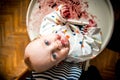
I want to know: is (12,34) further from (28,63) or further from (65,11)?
(28,63)

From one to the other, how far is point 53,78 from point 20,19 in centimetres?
66

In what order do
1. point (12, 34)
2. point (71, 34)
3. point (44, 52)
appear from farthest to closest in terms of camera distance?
point (12, 34) < point (71, 34) < point (44, 52)

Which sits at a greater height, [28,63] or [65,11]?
[65,11]

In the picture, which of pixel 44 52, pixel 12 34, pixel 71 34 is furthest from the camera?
pixel 12 34

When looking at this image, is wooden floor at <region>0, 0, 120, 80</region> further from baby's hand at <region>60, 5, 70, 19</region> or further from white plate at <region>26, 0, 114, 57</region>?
baby's hand at <region>60, 5, 70, 19</region>

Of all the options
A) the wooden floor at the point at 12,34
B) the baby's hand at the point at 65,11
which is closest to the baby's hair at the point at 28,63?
the baby's hand at the point at 65,11

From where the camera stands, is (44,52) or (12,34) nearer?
(44,52)

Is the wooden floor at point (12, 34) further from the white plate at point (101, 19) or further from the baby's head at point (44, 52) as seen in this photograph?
the baby's head at point (44, 52)

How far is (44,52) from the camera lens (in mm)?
657

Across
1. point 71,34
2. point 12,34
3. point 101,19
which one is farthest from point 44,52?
point 12,34

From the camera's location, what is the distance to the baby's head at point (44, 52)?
657 mm

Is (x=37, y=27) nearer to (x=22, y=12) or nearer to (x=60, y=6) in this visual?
(x=60, y=6)

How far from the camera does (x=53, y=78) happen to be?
2.45 feet

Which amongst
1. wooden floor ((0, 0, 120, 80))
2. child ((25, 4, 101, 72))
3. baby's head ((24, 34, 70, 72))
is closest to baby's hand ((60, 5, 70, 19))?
child ((25, 4, 101, 72))
